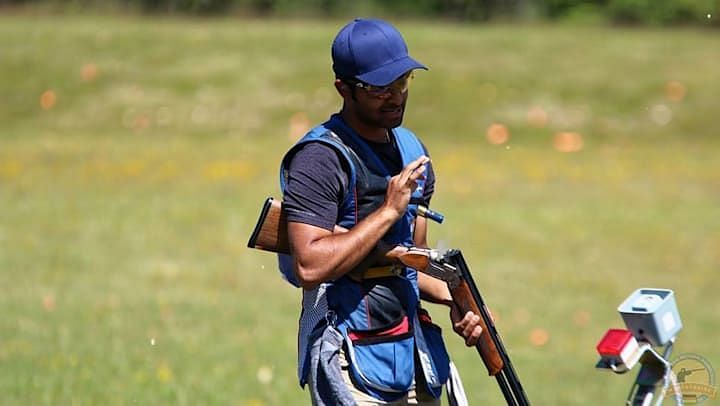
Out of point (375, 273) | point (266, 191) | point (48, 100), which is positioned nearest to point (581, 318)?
point (266, 191)

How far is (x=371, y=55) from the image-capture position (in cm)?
419

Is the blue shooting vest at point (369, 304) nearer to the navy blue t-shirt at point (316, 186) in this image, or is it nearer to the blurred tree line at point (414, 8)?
the navy blue t-shirt at point (316, 186)

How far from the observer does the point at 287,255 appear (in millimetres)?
4352

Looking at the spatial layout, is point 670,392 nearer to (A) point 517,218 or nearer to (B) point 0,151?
A: (A) point 517,218

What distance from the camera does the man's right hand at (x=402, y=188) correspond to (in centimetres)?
405

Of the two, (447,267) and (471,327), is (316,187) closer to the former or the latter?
(447,267)

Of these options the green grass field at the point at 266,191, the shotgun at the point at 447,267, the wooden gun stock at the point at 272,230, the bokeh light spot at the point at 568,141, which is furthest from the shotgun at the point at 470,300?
the bokeh light spot at the point at 568,141

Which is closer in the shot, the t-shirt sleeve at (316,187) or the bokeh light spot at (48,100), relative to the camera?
the t-shirt sleeve at (316,187)

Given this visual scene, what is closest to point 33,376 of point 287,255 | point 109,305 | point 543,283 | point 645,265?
point 109,305

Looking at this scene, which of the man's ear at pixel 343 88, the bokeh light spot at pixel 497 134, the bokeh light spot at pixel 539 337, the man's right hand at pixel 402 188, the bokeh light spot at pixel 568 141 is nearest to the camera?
the man's right hand at pixel 402 188

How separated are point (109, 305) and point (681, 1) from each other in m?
25.6

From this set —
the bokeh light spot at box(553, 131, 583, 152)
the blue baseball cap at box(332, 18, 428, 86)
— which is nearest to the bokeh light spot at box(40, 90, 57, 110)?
the bokeh light spot at box(553, 131, 583, 152)

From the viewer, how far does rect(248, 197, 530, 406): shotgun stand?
13.8 feet

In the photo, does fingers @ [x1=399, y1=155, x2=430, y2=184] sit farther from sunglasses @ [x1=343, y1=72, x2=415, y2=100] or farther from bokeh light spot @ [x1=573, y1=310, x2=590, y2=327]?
bokeh light spot @ [x1=573, y1=310, x2=590, y2=327]
